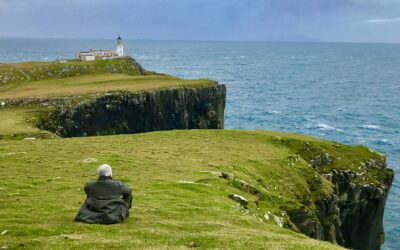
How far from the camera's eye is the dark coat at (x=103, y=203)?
830 inches

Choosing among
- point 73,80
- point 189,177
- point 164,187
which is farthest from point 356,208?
point 73,80

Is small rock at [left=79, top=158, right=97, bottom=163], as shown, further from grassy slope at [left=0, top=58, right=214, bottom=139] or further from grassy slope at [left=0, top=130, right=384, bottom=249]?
grassy slope at [left=0, top=58, right=214, bottom=139]

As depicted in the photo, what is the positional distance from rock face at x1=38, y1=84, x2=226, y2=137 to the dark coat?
182 feet

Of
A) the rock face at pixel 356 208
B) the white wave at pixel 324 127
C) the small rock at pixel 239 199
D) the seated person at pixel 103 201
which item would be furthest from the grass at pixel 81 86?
the seated person at pixel 103 201

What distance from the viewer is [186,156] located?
4709cm

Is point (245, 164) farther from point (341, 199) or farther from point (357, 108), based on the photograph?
point (357, 108)

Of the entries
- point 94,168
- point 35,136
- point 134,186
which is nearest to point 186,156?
point 94,168

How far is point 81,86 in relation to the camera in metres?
104

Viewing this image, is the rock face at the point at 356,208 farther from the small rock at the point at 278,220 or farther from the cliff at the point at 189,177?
the small rock at the point at 278,220

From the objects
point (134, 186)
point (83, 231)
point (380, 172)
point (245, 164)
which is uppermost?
point (83, 231)

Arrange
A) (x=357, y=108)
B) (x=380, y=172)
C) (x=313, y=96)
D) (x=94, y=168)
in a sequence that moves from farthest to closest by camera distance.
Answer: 1. (x=313, y=96)
2. (x=357, y=108)
3. (x=380, y=172)
4. (x=94, y=168)

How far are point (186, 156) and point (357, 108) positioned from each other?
125m

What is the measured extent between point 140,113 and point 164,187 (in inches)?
2476

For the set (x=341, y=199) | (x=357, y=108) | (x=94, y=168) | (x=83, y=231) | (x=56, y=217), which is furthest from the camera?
(x=357, y=108)
